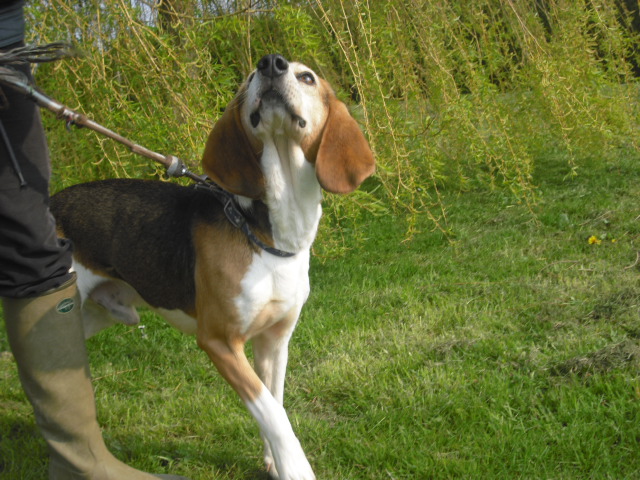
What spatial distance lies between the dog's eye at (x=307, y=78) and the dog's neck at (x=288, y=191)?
24 centimetres

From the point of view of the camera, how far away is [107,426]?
3232 mm

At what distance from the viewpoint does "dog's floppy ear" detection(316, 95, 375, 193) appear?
261cm

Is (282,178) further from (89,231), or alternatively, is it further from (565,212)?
(565,212)

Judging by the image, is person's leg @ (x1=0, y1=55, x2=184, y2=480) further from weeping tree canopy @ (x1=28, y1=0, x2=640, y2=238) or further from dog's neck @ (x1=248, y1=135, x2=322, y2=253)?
weeping tree canopy @ (x1=28, y1=0, x2=640, y2=238)

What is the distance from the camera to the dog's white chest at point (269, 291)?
257cm

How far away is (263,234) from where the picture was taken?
8.70 feet

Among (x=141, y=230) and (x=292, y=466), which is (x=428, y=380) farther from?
(x=141, y=230)

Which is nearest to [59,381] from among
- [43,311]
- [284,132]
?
[43,311]

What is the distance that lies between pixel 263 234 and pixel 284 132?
1.32 feet

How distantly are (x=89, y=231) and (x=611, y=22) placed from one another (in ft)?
13.3

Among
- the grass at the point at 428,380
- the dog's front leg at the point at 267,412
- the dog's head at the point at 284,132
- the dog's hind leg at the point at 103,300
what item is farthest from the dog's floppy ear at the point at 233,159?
the grass at the point at 428,380

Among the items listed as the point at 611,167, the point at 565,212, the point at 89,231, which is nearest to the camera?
the point at 89,231

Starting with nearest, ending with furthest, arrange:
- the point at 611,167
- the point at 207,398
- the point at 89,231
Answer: the point at 89,231, the point at 207,398, the point at 611,167

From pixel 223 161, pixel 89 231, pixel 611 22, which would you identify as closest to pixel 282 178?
pixel 223 161
